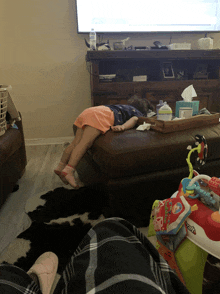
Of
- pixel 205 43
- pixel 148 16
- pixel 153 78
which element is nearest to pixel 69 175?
pixel 153 78

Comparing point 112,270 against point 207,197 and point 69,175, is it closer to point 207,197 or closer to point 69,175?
point 207,197

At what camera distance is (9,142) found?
55.5 inches

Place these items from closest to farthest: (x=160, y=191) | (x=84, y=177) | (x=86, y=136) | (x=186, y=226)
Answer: (x=186, y=226) < (x=160, y=191) < (x=86, y=136) < (x=84, y=177)

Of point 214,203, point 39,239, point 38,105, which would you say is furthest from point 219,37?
point 39,239

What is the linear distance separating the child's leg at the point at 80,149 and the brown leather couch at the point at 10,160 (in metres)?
0.33

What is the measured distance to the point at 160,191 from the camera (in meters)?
1.18

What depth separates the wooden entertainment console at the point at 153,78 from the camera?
8.25 feet

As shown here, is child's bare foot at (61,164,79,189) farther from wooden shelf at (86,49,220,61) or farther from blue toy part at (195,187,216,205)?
wooden shelf at (86,49,220,61)

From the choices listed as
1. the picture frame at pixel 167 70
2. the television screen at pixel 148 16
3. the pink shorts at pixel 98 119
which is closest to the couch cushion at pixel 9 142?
the pink shorts at pixel 98 119

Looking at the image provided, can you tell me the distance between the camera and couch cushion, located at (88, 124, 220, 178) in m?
1.08

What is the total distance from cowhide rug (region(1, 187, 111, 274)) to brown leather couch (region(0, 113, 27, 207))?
0.21 meters

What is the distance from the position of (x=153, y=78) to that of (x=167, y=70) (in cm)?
22

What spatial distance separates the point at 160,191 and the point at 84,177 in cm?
59

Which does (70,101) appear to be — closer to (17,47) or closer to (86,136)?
(17,47)
